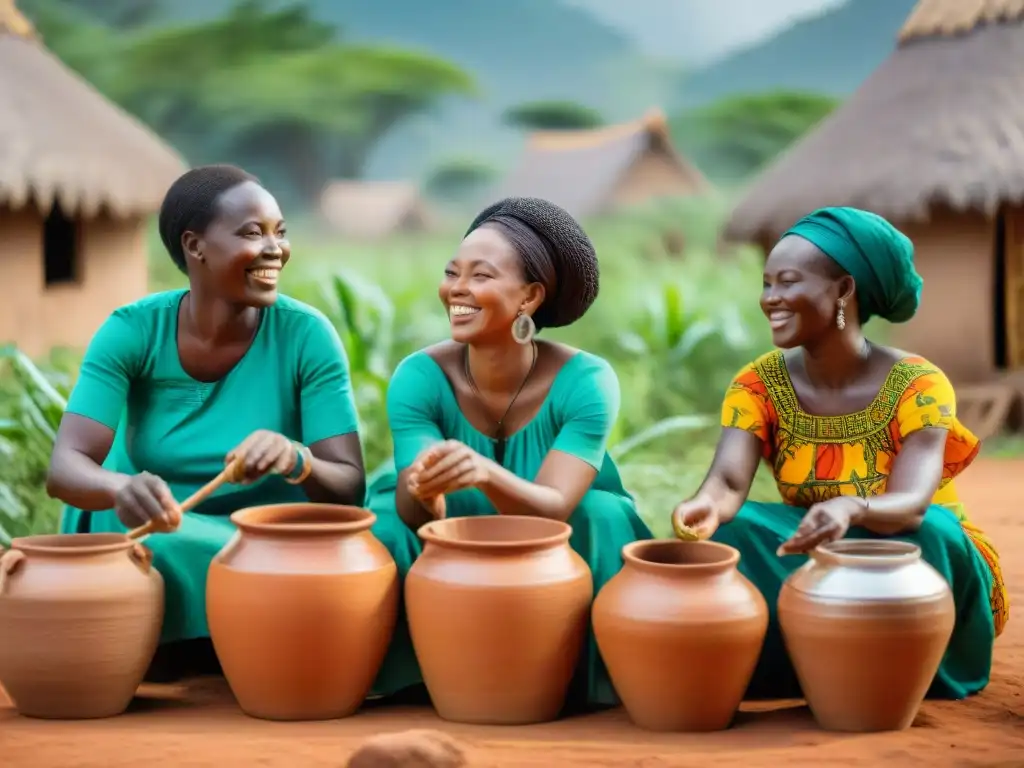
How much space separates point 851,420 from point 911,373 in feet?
0.61

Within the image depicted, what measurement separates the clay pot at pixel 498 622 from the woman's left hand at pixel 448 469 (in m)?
0.12

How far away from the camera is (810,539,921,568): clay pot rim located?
3299 mm

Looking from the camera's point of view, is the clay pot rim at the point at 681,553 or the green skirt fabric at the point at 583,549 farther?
the green skirt fabric at the point at 583,549

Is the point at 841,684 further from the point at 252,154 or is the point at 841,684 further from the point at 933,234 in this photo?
the point at 252,154

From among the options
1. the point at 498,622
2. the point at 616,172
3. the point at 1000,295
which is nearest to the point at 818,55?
the point at 616,172

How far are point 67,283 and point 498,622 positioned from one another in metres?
8.63

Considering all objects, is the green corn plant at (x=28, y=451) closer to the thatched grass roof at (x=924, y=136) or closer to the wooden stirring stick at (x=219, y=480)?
the wooden stirring stick at (x=219, y=480)

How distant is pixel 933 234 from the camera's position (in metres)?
10.2

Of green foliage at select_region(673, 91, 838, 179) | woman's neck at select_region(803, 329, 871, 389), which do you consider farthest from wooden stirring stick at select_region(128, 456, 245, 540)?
green foliage at select_region(673, 91, 838, 179)

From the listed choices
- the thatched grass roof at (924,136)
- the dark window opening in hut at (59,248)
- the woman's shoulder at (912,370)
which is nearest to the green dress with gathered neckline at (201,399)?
the woman's shoulder at (912,370)

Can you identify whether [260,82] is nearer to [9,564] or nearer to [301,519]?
[301,519]

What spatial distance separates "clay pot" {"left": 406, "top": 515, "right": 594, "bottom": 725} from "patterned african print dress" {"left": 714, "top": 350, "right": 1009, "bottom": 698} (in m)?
0.57

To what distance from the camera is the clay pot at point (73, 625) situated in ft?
11.0

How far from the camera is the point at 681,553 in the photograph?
349 cm
